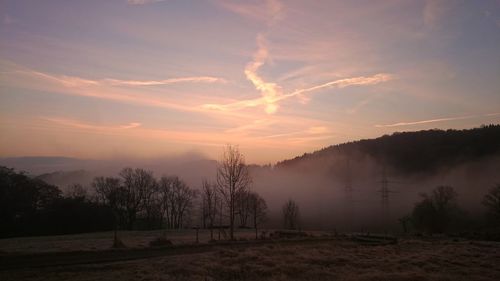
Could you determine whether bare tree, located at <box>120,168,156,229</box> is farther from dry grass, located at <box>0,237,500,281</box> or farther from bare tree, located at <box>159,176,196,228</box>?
dry grass, located at <box>0,237,500,281</box>

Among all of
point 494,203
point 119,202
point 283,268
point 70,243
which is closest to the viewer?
point 283,268

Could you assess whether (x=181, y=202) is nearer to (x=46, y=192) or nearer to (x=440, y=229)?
(x=46, y=192)

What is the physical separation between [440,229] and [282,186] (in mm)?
104258

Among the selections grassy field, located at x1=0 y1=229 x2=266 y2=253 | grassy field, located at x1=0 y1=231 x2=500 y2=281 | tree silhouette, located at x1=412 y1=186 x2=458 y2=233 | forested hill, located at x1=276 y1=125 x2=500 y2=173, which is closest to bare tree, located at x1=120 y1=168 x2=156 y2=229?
grassy field, located at x1=0 y1=229 x2=266 y2=253

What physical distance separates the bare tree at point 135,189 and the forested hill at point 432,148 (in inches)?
3874

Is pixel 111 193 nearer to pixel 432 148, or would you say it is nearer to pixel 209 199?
pixel 209 199

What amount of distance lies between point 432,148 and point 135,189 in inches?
4507

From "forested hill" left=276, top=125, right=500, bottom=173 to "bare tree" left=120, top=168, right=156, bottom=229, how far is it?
98.4 m

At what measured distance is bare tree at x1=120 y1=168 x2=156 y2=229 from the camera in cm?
9500

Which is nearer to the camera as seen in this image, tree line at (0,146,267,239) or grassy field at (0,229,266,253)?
grassy field at (0,229,266,253)

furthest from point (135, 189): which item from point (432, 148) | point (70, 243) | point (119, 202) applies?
point (432, 148)

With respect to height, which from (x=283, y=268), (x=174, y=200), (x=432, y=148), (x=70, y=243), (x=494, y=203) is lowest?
(x=494, y=203)

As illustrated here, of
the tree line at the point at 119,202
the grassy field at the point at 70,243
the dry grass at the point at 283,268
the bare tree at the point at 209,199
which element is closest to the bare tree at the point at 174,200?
the tree line at the point at 119,202

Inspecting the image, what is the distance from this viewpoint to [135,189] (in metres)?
99.7
